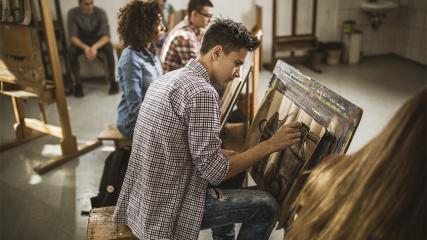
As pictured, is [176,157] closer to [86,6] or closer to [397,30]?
[86,6]

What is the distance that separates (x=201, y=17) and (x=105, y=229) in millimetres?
2040

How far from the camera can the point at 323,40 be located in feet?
21.3

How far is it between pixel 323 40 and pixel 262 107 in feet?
15.6

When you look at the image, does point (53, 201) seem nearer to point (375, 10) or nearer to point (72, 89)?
point (72, 89)

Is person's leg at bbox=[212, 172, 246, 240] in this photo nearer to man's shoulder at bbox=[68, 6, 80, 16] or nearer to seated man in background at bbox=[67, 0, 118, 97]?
seated man in background at bbox=[67, 0, 118, 97]

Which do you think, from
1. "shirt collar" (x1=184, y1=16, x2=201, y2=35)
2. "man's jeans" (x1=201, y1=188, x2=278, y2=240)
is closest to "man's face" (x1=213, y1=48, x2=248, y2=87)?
"man's jeans" (x1=201, y1=188, x2=278, y2=240)

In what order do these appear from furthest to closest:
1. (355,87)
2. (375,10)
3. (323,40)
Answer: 1. (323,40)
2. (375,10)
3. (355,87)

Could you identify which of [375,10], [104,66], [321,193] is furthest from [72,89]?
[321,193]

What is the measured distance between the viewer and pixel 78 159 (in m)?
3.56

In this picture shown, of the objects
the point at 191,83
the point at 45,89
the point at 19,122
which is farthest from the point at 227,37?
the point at 19,122

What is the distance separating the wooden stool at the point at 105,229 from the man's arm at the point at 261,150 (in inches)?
21.0

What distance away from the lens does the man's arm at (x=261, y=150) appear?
1.63m

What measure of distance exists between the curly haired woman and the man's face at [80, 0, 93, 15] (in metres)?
2.82

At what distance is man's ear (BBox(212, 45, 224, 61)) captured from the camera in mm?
1701
